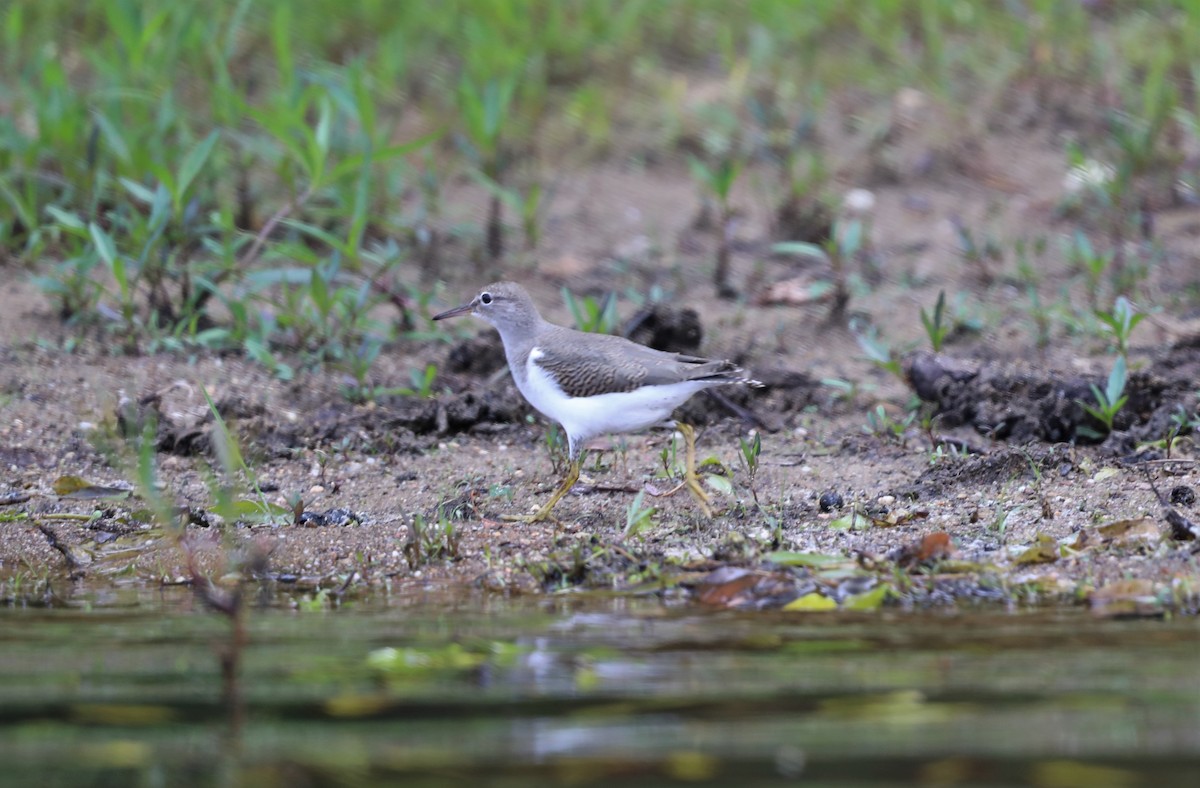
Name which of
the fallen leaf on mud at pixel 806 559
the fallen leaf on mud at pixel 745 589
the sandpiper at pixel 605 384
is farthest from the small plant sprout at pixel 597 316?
the fallen leaf on mud at pixel 745 589

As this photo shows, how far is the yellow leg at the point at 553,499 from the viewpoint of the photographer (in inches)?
228

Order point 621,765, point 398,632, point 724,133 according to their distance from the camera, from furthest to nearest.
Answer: point 724,133 → point 398,632 → point 621,765

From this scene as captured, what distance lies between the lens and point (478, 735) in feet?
10.8

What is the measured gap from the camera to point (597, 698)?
356cm

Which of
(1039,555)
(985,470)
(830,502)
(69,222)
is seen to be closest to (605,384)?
(830,502)

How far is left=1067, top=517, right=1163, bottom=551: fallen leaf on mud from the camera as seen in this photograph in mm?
5086

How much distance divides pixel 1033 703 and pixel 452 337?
4827 mm

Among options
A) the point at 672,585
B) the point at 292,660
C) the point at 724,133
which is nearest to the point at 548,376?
the point at 672,585

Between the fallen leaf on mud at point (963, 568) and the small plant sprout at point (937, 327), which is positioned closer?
the fallen leaf on mud at point (963, 568)

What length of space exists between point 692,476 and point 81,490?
238 centimetres

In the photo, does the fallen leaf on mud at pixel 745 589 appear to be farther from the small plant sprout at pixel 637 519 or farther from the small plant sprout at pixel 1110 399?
the small plant sprout at pixel 1110 399

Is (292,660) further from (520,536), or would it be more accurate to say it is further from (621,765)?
(520,536)

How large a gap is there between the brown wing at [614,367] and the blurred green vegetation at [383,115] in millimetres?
1283

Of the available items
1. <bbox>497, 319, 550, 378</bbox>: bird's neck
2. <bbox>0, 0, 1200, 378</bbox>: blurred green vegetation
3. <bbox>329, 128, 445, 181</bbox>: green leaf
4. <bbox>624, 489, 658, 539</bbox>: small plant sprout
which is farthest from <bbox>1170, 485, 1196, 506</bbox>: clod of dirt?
<bbox>329, 128, 445, 181</bbox>: green leaf
